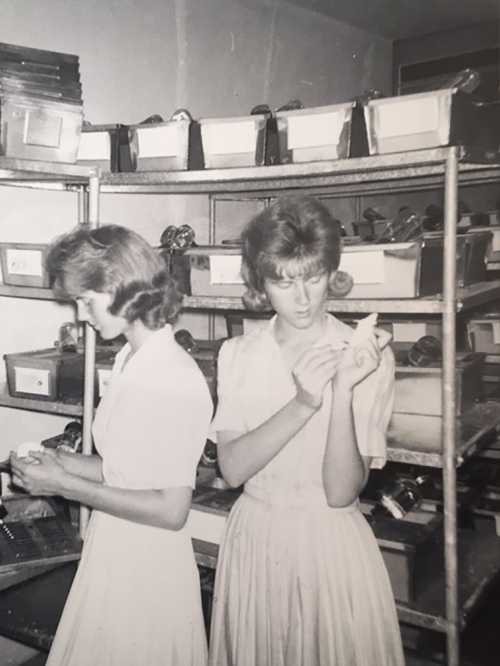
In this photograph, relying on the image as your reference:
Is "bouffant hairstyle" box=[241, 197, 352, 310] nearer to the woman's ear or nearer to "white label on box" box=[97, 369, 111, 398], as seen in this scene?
the woman's ear

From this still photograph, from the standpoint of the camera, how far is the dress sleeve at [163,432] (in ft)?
→ 4.57

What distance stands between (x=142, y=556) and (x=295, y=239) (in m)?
0.82

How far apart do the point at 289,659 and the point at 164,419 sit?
2.08 feet

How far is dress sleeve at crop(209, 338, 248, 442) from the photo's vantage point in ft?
5.10

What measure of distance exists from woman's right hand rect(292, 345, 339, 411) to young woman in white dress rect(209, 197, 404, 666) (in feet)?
0.20

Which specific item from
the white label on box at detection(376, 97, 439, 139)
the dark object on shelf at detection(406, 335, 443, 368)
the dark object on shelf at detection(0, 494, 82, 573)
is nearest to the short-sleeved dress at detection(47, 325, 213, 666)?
the dark object on shelf at detection(0, 494, 82, 573)

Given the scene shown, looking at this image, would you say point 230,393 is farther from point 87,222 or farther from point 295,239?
point 87,222

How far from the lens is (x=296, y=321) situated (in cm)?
155

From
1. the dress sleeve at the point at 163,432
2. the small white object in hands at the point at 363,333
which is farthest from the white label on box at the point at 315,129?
the dress sleeve at the point at 163,432

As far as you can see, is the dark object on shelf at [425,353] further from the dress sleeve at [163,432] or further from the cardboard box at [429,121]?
the dress sleeve at [163,432]

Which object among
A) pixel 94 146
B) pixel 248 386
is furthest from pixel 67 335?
pixel 248 386

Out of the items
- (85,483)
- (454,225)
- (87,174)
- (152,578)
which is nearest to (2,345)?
(87,174)

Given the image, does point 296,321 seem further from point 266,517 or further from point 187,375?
point 266,517

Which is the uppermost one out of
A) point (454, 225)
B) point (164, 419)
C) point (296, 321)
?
point (454, 225)
